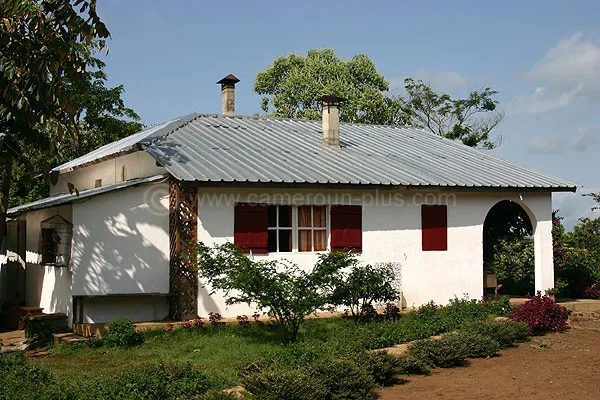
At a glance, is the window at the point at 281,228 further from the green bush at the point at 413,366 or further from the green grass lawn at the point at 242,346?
the green bush at the point at 413,366

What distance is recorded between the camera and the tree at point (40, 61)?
9.89 m

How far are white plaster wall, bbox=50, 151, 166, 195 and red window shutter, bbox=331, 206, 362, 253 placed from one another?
3821 mm

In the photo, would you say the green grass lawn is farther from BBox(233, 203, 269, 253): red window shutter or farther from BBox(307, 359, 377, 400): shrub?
BBox(233, 203, 269, 253): red window shutter

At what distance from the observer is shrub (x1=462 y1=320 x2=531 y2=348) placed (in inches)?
471

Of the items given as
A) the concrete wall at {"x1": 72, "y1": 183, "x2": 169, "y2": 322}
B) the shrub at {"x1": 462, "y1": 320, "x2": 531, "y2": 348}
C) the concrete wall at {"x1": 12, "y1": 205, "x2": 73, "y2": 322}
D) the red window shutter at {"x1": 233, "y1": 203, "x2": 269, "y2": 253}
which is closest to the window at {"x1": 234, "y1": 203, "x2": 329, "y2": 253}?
the red window shutter at {"x1": 233, "y1": 203, "x2": 269, "y2": 253}

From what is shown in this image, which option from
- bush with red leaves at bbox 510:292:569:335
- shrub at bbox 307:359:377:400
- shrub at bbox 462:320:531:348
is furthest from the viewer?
bush with red leaves at bbox 510:292:569:335

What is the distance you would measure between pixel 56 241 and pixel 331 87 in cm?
2606

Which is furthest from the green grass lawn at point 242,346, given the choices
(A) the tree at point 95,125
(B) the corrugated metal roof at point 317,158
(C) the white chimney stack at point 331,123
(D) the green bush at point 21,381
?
(A) the tree at point 95,125

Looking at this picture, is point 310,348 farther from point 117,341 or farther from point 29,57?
point 29,57

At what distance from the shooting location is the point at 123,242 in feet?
45.5

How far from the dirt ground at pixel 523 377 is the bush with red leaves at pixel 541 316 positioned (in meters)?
0.75

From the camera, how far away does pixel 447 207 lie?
16.7 m

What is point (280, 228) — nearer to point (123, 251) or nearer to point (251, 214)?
point (251, 214)

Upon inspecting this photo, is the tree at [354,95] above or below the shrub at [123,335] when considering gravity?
above
